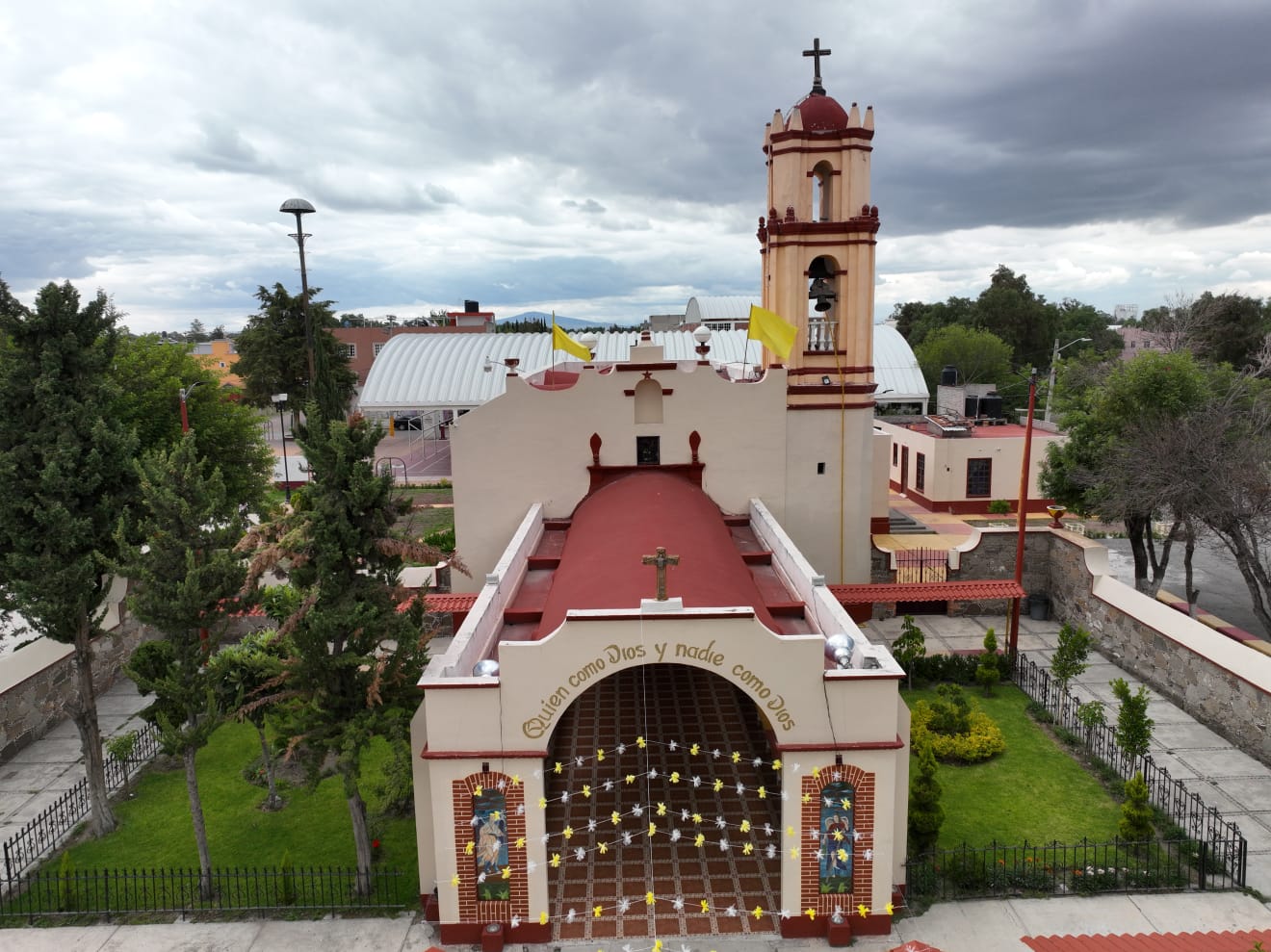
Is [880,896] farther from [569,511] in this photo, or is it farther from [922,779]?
[569,511]

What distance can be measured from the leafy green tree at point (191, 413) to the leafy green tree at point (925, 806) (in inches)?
958

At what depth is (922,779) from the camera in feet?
42.9

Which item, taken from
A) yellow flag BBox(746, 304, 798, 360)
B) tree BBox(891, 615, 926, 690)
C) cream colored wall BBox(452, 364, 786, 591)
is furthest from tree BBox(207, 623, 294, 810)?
Result: tree BBox(891, 615, 926, 690)

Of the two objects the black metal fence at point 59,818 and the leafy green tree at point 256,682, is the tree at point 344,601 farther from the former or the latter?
the black metal fence at point 59,818

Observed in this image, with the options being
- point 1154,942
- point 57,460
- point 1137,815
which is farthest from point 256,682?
point 1137,815

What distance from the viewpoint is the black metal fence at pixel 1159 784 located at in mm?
→ 13133

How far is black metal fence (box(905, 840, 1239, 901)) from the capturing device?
12719 millimetres

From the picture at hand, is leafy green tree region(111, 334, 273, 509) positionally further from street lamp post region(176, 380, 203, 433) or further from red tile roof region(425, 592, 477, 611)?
red tile roof region(425, 592, 477, 611)

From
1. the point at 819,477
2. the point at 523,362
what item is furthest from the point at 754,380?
the point at 523,362

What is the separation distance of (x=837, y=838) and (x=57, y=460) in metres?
13.6

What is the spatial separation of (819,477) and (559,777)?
10966mm

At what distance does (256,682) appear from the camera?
57.1 feet

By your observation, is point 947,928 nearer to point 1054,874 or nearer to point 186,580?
point 1054,874

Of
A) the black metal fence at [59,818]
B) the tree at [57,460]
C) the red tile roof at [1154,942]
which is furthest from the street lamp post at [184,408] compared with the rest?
the red tile roof at [1154,942]
